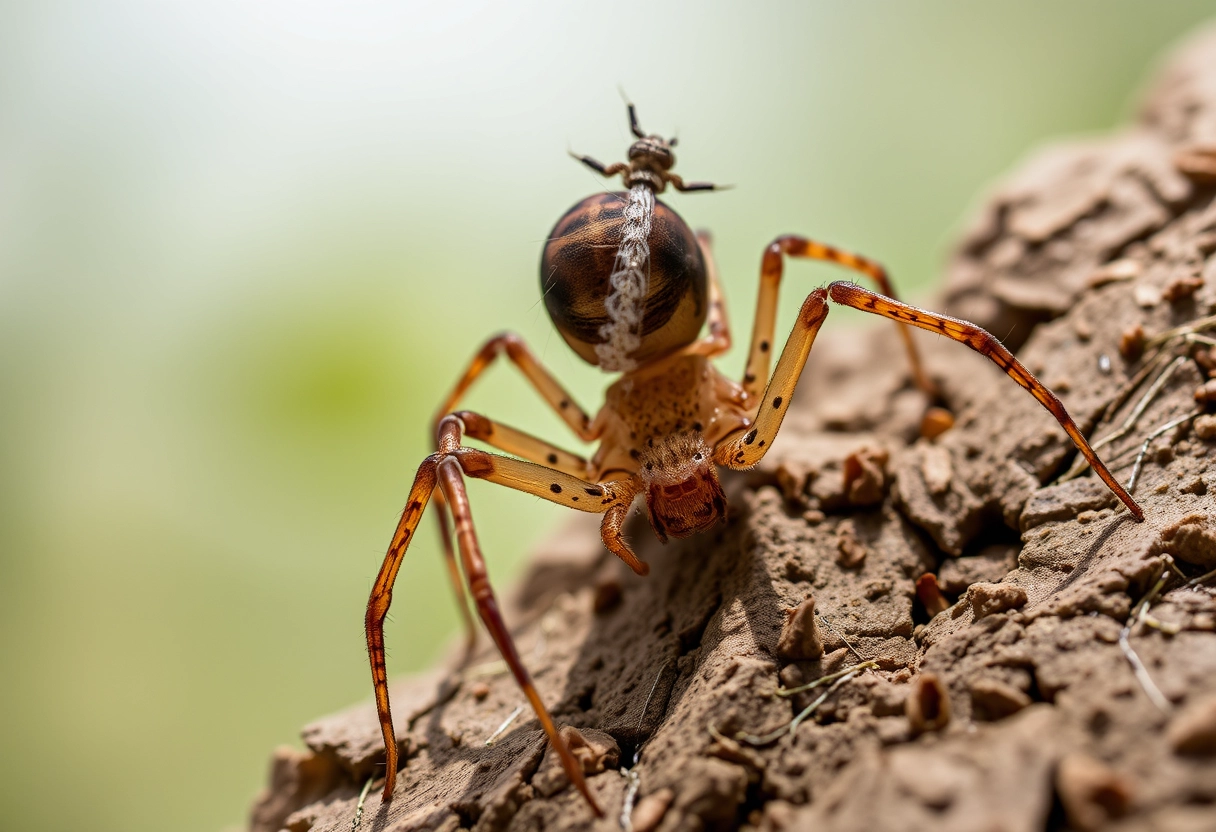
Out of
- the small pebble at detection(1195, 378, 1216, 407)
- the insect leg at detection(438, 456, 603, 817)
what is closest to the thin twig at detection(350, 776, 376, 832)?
the insect leg at detection(438, 456, 603, 817)

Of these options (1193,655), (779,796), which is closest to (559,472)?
(779,796)

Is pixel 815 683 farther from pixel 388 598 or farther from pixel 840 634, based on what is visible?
Result: pixel 388 598

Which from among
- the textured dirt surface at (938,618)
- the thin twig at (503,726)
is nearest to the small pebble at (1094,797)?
the textured dirt surface at (938,618)

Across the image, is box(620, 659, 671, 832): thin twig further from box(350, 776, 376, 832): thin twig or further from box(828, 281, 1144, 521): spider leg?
box(828, 281, 1144, 521): spider leg

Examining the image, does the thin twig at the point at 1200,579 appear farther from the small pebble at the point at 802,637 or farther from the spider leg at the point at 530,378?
the spider leg at the point at 530,378

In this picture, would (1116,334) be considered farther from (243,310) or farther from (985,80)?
(243,310)

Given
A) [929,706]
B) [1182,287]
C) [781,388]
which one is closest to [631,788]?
[929,706]
